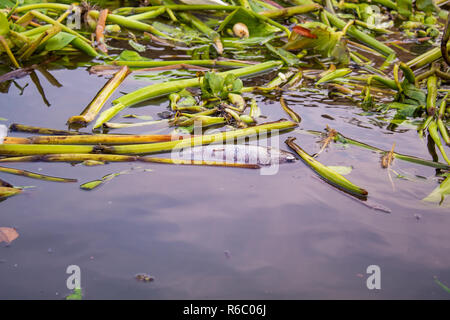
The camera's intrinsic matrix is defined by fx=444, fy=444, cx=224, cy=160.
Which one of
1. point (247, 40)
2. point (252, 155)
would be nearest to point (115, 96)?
point (252, 155)

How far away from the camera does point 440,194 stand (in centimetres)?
157

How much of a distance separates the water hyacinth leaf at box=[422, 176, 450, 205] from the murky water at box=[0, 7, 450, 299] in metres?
0.04

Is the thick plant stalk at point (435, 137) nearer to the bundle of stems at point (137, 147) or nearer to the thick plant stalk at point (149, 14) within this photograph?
the bundle of stems at point (137, 147)

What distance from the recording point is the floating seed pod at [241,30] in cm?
293

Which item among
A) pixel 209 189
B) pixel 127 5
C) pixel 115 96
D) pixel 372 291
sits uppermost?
pixel 127 5

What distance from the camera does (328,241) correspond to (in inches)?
53.6

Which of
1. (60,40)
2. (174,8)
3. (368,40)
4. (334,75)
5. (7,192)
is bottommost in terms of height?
(7,192)

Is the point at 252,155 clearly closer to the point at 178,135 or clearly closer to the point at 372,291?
the point at 178,135

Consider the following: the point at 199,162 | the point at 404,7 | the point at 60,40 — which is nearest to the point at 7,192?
the point at 199,162

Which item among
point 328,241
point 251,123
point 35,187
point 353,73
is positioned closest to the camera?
point 328,241

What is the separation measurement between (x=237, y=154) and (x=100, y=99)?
75 centimetres

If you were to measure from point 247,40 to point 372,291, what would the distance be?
6.70 feet

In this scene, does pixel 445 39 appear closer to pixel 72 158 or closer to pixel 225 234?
pixel 225 234

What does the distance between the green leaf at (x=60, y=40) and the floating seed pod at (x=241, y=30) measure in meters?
1.04
